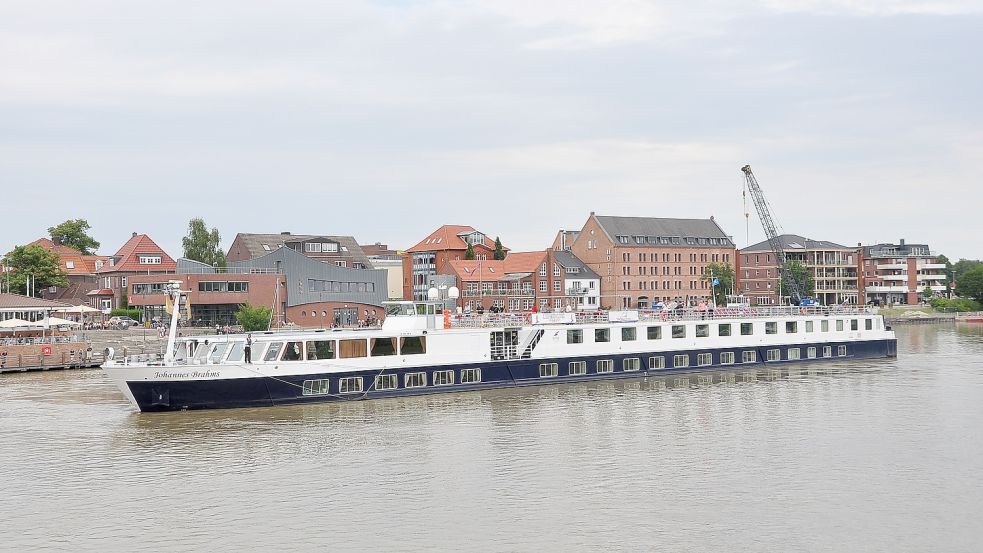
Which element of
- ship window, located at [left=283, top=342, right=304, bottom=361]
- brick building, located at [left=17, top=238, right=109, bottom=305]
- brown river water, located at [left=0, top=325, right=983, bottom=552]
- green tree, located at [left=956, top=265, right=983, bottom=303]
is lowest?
brown river water, located at [left=0, top=325, right=983, bottom=552]

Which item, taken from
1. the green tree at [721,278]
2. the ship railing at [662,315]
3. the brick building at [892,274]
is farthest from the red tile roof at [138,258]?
the brick building at [892,274]

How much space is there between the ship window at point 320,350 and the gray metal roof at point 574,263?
3572 inches

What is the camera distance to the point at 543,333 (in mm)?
54000

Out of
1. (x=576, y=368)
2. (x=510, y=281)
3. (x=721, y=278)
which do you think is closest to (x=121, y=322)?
(x=510, y=281)

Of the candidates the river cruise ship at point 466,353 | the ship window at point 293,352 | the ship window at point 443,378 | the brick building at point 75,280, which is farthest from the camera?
the brick building at point 75,280

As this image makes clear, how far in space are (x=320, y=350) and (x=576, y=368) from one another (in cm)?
1538

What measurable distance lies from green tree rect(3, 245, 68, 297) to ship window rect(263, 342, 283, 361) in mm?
70568

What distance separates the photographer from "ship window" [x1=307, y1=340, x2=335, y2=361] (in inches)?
1827

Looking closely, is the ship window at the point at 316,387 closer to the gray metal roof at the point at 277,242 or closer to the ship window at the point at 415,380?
the ship window at the point at 415,380

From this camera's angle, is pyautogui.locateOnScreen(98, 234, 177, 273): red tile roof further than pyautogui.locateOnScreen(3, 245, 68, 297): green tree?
Yes

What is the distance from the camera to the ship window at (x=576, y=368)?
54.6m

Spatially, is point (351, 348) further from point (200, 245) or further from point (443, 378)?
point (200, 245)

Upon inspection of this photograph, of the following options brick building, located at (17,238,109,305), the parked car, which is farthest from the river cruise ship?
brick building, located at (17,238,109,305)

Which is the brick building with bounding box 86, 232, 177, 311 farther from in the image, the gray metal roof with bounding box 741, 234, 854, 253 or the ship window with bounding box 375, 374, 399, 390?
the gray metal roof with bounding box 741, 234, 854, 253
